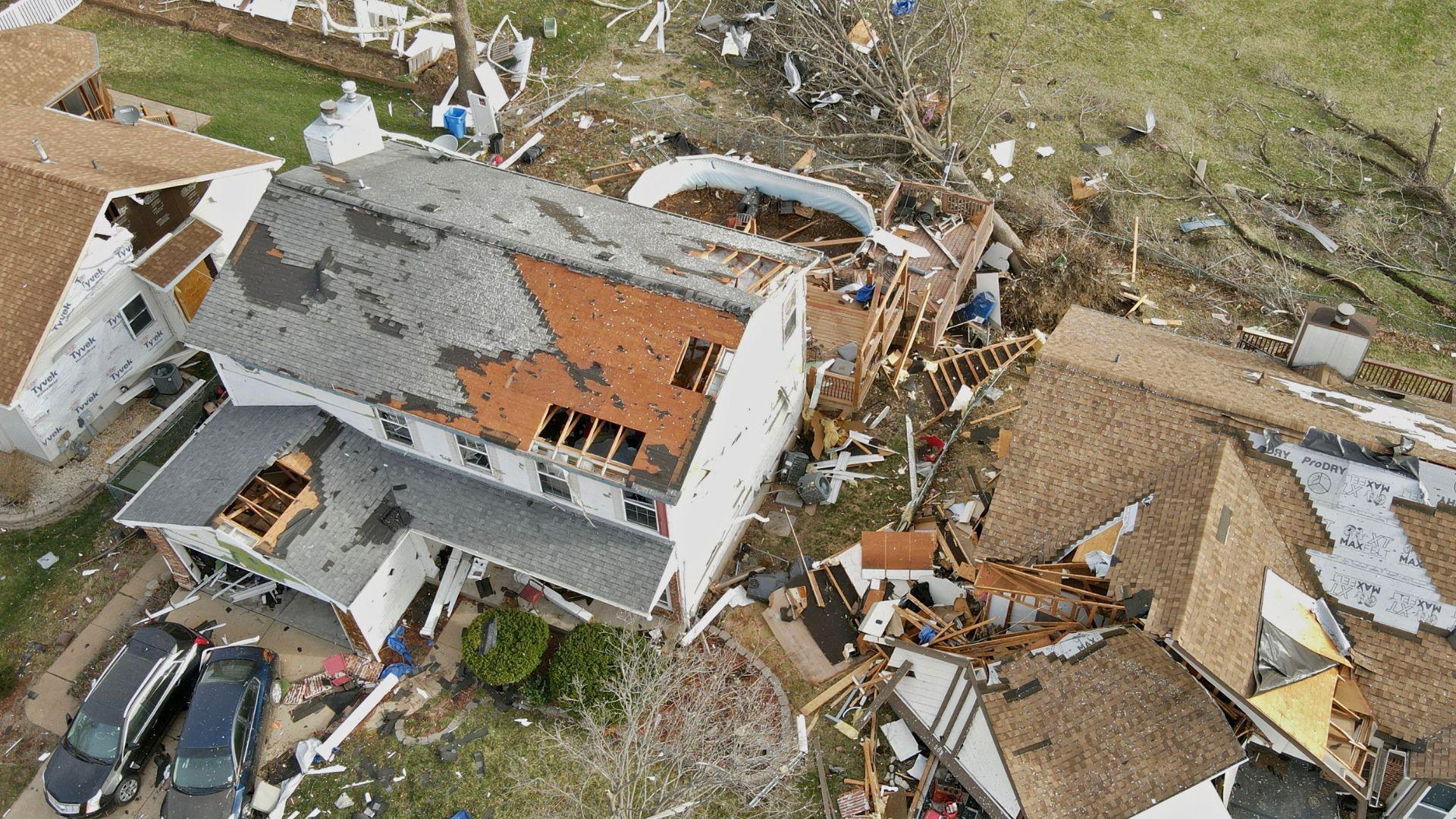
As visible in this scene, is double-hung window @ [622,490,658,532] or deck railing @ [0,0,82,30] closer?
double-hung window @ [622,490,658,532]

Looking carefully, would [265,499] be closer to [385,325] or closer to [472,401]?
[385,325]

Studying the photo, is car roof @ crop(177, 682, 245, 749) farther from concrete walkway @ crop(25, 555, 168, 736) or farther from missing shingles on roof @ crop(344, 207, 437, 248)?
missing shingles on roof @ crop(344, 207, 437, 248)

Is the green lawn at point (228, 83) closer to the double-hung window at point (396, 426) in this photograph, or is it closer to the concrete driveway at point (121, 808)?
the double-hung window at point (396, 426)

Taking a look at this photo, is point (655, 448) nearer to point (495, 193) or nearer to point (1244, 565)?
point (495, 193)

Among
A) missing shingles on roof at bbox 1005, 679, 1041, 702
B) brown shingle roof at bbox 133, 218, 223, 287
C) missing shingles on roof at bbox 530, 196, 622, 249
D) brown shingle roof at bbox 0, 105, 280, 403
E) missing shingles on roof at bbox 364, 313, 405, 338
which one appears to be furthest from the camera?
brown shingle roof at bbox 133, 218, 223, 287

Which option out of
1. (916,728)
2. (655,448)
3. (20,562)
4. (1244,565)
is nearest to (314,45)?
(20,562)

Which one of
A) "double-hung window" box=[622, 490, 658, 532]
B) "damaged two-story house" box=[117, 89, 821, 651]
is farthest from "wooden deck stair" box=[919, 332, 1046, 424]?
"double-hung window" box=[622, 490, 658, 532]
